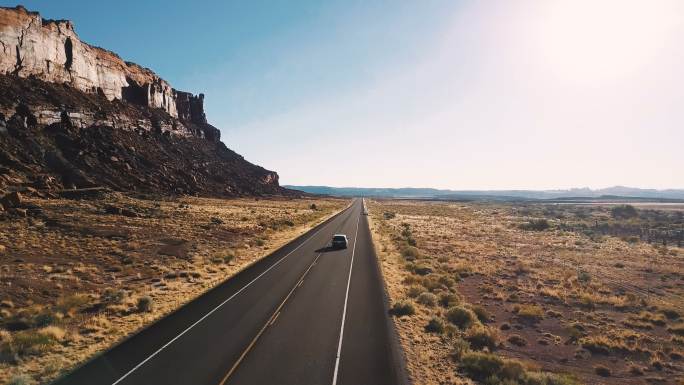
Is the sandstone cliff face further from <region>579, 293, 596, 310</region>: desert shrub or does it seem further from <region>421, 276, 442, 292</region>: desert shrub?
<region>579, 293, 596, 310</region>: desert shrub

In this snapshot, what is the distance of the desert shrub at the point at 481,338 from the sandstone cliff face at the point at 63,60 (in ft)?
323

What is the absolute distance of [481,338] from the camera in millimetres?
16188

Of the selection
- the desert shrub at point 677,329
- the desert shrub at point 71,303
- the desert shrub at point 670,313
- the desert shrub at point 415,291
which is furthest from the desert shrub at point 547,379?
the desert shrub at point 71,303

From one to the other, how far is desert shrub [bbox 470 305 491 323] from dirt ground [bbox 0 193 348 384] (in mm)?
16545

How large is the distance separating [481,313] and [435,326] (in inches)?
164

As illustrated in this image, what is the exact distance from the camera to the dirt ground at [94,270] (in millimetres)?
14758

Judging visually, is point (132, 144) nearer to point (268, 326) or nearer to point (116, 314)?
point (116, 314)

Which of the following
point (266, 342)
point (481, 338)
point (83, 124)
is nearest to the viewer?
point (266, 342)

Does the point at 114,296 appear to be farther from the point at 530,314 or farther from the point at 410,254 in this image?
the point at 410,254

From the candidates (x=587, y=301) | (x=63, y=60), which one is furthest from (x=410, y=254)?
(x=63, y=60)

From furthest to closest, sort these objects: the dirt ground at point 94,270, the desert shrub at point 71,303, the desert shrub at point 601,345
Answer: the desert shrub at point 71,303, the desert shrub at point 601,345, the dirt ground at point 94,270

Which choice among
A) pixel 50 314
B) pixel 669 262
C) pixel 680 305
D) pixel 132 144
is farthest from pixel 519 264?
pixel 132 144

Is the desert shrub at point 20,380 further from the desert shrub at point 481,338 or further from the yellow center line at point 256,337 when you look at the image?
the desert shrub at point 481,338

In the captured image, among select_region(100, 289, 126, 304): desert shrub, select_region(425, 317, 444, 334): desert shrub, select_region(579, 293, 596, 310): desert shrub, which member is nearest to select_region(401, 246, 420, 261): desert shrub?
select_region(579, 293, 596, 310): desert shrub
